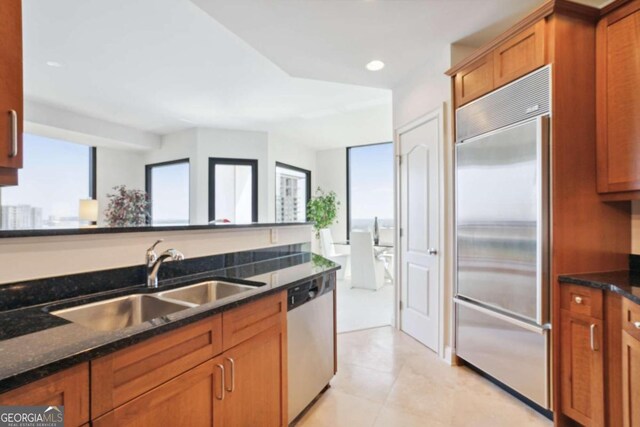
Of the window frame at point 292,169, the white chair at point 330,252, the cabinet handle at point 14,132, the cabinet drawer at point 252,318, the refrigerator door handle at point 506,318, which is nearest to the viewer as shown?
the cabinet handle at point 14,132

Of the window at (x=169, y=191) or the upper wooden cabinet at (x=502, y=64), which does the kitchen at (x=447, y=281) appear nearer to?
the upper wooden cabinet at (x=502, y=64)

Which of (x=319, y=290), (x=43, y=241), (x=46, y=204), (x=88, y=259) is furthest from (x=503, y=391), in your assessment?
(x=46, y=204)

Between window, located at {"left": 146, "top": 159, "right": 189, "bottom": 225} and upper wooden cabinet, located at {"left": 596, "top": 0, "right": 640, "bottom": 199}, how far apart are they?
5.57 meters

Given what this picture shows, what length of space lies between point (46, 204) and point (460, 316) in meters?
6.03

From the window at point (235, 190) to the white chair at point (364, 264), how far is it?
188 cm

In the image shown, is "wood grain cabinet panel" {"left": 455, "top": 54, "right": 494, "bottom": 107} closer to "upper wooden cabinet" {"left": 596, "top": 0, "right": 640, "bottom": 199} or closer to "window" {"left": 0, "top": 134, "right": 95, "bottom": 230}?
"upper wooden cabinet" {"left": 596, "top": 0, "right": 640, "bottom": 199}

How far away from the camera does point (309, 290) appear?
1897 millimetres

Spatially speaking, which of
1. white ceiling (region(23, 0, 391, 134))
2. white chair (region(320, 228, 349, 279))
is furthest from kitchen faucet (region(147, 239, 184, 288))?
white chair (region(320, 228, 349, 279))

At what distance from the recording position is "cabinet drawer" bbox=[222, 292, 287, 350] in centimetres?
131

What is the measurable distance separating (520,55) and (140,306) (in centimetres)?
257

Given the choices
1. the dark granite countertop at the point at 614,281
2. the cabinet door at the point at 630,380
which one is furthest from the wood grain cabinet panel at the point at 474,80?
the cabinet door at the point at 630,380

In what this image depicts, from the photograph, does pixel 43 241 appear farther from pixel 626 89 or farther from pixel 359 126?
pixel 359 126

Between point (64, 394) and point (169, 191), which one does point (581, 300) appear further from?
point (169, 191)

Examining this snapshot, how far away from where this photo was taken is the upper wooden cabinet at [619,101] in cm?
175
